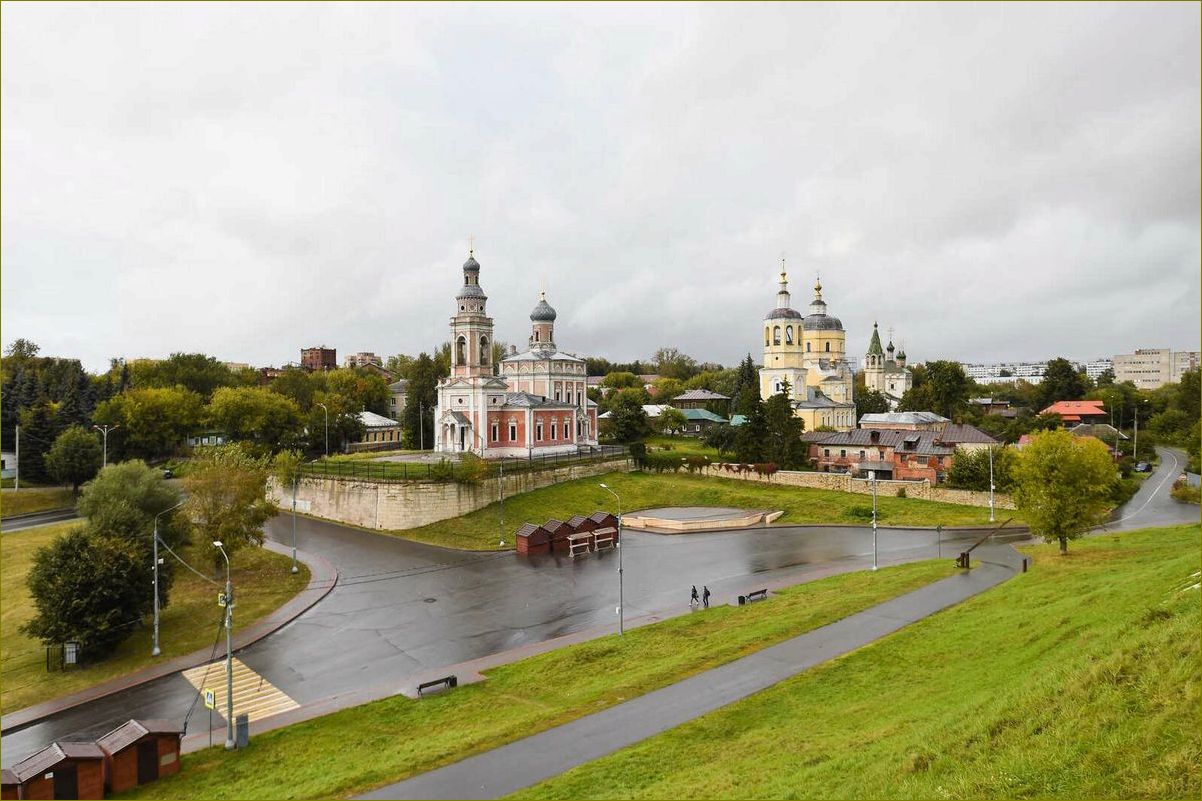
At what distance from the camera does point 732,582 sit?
32.2m

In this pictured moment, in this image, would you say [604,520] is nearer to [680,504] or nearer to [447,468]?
[680,504]

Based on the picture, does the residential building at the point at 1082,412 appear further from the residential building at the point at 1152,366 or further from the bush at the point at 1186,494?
the residential building at the point at 1152,366

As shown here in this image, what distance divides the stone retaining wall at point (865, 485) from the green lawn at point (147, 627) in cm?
3430

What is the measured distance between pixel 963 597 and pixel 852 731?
44.6 ft

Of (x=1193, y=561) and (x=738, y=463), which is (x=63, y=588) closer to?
(x=1193, y=561)

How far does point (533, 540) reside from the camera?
134ft

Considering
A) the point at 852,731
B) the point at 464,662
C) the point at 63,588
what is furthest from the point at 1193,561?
the point at 63,588

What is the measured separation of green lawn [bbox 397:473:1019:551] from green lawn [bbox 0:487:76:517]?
3210 cm

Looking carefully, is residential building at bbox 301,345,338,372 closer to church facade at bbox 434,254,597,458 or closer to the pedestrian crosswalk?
church facade at bbox 434,254,597,458

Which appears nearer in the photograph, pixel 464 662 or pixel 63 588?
pixel 464 662

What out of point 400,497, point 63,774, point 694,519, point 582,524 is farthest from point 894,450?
point 63,774

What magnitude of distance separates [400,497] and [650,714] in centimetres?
3377

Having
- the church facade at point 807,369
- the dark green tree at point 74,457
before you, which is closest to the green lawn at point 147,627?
the dark green tree at point 74,457

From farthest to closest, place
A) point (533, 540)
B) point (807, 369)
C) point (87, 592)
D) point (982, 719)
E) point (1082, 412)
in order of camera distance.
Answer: point (1082, 412) < point (807, 369) < point (533, 540) < point (87, 592) < point (982, 719)
